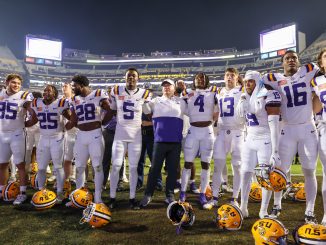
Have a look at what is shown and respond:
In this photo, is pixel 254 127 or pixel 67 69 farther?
pixel 67 69

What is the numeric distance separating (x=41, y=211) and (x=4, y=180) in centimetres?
153

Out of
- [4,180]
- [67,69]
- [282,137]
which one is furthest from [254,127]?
[67,69]

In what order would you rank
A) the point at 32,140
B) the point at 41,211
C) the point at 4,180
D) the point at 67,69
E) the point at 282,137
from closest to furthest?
the point at 282,137, the point at 41,211, the point at 4,180, the point at 32,140, the point at 67,69

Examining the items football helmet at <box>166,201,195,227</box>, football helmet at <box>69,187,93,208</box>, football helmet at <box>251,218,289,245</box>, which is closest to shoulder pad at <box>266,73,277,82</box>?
football helmet at <box>251,218,289,245</box>

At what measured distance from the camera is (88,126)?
5.45m

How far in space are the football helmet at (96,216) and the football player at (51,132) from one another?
67.8 inches

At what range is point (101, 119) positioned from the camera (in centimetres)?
564

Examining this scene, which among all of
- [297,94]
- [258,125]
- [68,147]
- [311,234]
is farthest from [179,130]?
→ [311,234]

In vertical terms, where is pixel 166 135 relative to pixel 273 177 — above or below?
above

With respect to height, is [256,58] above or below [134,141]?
above

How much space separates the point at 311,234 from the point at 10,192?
533 centimetres

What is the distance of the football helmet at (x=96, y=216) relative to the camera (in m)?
4.21

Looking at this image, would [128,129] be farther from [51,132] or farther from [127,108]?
[51,132]

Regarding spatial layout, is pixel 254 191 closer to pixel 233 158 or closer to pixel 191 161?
pixel 233 158
